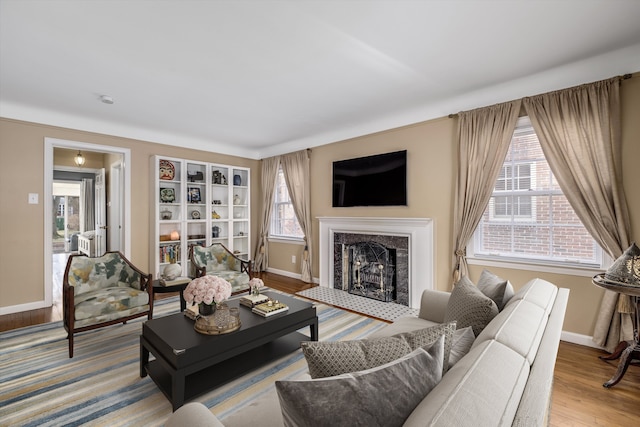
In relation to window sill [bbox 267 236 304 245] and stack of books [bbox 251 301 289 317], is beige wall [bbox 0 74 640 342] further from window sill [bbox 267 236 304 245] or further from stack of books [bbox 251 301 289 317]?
stack of books [bbox 251 301 289 317]

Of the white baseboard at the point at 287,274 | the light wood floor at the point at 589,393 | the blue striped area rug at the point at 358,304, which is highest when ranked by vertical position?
the white baseboard at the point at 287,274

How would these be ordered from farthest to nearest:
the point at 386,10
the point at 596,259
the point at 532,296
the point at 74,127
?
the point at 74,127
the point at 596,259
the point at 386,10
the point at 532,296

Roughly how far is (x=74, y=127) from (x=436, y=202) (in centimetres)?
494

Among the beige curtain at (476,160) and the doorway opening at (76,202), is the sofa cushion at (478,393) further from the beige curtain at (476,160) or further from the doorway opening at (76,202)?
the doorway opening at (76,202)

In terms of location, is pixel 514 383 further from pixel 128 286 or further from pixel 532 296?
pixel 128 286

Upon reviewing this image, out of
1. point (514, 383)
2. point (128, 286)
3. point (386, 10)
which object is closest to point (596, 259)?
point (514, 383)

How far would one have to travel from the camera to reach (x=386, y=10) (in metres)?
1.92

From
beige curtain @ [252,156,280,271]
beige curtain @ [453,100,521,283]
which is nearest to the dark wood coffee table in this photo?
beige curtain @ [453,100,521,283]

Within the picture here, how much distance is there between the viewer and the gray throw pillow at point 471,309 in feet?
5.15

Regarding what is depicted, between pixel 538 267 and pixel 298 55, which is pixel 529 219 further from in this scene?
pixel 298 55

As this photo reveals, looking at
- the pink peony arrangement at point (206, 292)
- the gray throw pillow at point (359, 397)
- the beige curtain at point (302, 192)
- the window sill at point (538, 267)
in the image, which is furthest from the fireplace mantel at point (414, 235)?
the gray throw pillow at point (359, 397)

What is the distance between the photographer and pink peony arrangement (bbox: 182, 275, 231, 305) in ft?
6.86

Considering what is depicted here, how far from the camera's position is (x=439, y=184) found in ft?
11.8

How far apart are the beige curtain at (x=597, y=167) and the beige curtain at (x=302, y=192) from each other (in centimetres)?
341
